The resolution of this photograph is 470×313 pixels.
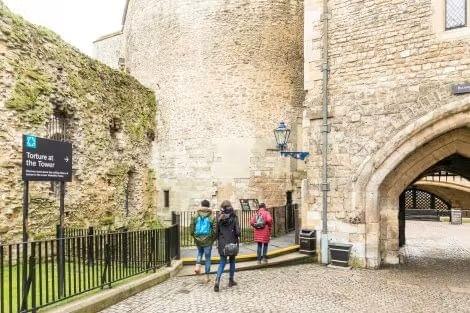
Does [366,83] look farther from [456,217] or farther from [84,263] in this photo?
[456,217]

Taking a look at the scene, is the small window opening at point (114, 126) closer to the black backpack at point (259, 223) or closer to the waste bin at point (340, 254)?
the black backpack at point (259, 223)

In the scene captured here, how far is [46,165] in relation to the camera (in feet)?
20.7

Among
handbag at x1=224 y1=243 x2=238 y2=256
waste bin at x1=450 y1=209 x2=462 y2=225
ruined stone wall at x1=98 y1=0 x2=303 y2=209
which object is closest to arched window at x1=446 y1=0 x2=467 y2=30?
handbag at x1=224 y1=243 x2=238 y2=256

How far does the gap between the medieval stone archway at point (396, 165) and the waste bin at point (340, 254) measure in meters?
0.44

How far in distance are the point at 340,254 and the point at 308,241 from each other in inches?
33.8

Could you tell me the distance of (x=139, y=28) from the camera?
17.0 meters

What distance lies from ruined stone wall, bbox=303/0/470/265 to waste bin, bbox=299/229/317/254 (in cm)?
22

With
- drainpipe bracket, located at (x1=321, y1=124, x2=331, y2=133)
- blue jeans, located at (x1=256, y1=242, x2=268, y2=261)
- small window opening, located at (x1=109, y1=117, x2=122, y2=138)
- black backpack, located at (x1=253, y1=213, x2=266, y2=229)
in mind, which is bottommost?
blue jeans, located at (x1=256, y1=242, x2=268, y2=261)

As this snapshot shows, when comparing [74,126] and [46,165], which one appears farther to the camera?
[74,126]

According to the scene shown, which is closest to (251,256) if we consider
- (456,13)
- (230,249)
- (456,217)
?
(230,249)

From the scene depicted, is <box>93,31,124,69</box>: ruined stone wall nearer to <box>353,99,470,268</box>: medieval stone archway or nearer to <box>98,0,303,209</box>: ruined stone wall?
<box>98,0,303,209</box>: ruined stone wall

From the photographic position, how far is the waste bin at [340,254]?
30.8 feet

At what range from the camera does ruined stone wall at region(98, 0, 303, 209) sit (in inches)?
598

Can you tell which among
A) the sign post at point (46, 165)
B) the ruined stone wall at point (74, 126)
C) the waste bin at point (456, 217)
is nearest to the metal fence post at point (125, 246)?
the sign post at point (46, 165)
